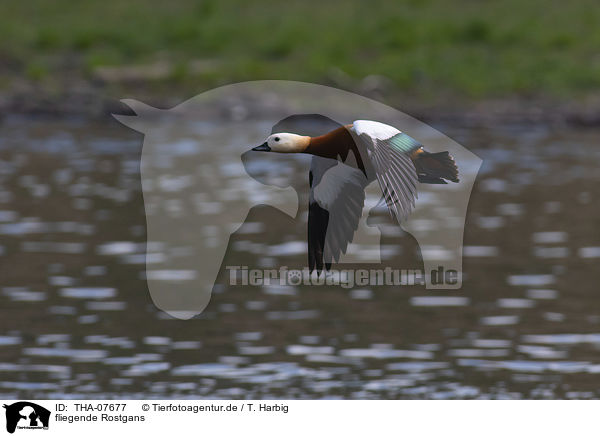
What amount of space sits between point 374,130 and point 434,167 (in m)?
0.37

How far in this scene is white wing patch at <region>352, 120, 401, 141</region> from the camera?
680 cm

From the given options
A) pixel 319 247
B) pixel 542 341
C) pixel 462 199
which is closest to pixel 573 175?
pixel 462 199

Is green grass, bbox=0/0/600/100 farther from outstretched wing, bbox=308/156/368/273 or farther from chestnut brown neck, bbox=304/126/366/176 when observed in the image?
chestnut brown neck, bbox=304/126/366/176

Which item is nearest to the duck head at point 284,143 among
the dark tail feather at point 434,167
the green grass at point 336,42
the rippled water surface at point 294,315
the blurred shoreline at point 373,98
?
the dark tail feather at point 434,167

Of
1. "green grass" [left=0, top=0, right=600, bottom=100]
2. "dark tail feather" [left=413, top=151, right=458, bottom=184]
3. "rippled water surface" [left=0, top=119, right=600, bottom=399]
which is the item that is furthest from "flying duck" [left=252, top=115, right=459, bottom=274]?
"green grass" [left=0, top=0, right=600, bottom=100]

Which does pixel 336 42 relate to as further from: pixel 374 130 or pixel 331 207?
pixel 374 130

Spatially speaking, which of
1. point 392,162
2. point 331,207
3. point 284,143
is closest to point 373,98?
point 331,207

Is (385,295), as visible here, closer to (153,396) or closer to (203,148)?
(153,396)

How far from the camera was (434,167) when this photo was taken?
6.98m

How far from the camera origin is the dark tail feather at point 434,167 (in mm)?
6902

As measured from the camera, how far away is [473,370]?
907 cm

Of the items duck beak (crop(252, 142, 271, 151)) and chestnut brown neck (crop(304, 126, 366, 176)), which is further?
chestnut brown neck (crop(304, 126, 366, 176))

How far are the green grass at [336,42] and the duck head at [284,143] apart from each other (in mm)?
13382

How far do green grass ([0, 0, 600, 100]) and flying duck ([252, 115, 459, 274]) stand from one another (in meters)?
12.7
